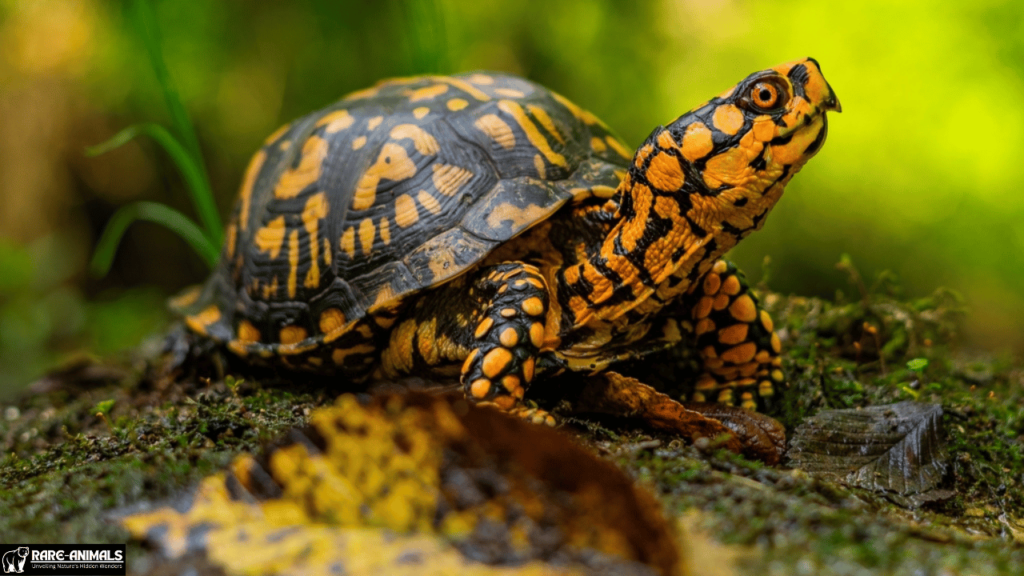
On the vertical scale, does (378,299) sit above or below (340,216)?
below

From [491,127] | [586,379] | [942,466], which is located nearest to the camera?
[942,466]

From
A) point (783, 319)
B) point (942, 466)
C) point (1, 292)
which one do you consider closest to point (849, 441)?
point (942, 466)

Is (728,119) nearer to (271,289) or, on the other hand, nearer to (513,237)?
(513,237)

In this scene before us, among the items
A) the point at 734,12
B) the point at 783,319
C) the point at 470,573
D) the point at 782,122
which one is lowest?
the point at 470,573

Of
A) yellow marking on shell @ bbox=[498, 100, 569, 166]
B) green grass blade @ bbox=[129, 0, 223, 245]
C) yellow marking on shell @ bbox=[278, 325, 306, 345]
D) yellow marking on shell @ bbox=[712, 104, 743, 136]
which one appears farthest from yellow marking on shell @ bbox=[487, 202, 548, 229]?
green grass blade @ bbox=[129, 0, 223, 245]

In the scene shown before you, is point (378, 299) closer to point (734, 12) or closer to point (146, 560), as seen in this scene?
point (146, 560)

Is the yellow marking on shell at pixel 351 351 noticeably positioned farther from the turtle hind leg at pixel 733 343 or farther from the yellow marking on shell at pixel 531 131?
the turtle hind leg at pixel 733 343

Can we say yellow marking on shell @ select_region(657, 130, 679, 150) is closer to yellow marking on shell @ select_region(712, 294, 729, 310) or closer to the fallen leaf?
yellow marking on shell @ select_region(712, 294, 729, 310)

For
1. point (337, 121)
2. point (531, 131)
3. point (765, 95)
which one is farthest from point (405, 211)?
point (765, 95)
